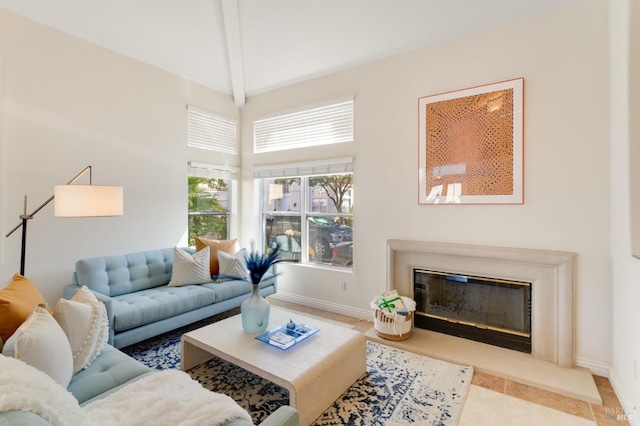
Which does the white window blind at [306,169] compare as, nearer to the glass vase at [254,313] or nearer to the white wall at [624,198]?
the glass vase at [254,313]

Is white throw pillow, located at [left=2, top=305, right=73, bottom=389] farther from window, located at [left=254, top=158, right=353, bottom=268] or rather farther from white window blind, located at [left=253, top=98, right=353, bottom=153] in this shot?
white window blind, located at [left=253, top=98, right=353, bottom=153]

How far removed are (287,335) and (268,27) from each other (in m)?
3.28

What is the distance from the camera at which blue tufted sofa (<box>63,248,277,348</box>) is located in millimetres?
2604

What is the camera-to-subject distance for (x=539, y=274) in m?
2.73

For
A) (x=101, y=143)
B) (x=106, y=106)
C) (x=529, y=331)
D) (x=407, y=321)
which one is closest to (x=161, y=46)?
(x=106, y=106)

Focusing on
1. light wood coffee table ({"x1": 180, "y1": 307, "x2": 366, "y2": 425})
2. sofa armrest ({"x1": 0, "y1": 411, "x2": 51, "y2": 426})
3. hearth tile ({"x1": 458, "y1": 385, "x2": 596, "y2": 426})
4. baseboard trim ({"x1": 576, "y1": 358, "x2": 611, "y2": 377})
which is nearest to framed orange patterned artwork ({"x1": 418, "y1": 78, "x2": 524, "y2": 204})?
baseboard trim ({"x1": 576, "y1": 358, "x2": 611, "y2": 377})

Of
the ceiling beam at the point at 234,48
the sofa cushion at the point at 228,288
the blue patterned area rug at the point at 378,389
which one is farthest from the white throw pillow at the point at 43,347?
the ceiling beam at the point at 234,48

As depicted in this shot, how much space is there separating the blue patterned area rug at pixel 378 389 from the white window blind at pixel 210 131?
2728 mm

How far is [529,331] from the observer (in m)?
2.82

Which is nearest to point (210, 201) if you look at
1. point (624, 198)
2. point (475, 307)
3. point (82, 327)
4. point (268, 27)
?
point (268, 27)

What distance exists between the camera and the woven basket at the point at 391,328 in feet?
9.90

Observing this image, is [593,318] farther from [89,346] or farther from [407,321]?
[89,346]

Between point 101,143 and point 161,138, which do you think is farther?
point 161,138

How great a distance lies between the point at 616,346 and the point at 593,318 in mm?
232
